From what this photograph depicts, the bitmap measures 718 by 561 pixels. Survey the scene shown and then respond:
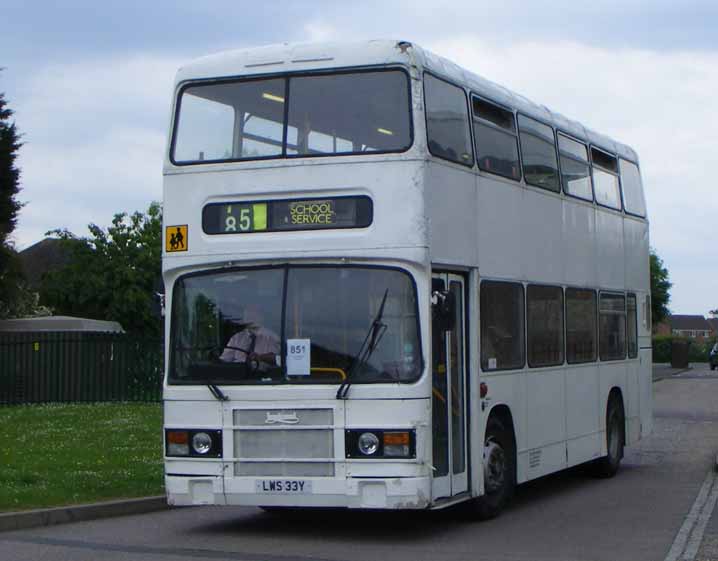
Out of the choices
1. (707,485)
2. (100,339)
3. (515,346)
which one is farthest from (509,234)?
(100,339)

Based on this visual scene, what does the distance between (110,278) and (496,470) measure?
46.3 metres

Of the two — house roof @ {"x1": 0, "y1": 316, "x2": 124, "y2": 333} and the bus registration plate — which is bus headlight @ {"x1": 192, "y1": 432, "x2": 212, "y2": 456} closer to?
the bus registration plate

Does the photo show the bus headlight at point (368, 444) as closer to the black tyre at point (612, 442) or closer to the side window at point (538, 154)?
the side window at point (538, 154)

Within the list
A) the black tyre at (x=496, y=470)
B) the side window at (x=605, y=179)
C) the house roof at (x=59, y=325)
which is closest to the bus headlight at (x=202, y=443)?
the black tyre at (x=496, y=470)

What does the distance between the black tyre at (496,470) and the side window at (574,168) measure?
3.70 meters

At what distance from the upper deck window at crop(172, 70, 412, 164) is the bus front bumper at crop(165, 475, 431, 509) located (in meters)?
2.88

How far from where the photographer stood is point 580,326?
1642cm

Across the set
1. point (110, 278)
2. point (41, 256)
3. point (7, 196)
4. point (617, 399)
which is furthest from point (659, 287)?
point (617, 399)

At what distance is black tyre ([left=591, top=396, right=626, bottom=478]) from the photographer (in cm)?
1772

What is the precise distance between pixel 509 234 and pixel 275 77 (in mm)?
3189

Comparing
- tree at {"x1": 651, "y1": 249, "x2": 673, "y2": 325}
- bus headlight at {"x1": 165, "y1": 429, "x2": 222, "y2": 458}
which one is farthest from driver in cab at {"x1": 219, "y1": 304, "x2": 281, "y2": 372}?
tree at {"x1": 651, "y1": 249, "x2": 673, "y2": 325}

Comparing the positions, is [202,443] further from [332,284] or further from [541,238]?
[541,238]

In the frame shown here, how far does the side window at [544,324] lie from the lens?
47.5 ft

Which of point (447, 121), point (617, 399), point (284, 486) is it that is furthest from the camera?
point (617, 399)
